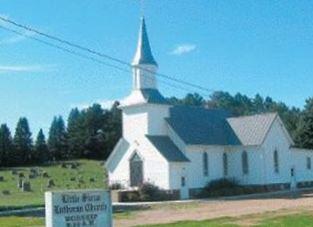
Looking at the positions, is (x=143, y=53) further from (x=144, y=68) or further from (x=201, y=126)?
(x=201, y=126)

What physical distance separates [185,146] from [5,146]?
74.9 meters

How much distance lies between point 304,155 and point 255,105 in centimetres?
9102

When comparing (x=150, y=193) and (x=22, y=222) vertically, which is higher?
(x=150, y=193)

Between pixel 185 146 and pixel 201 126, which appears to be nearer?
pixel 185 146

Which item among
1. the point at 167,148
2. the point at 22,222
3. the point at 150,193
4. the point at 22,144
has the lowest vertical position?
the point at 22,222

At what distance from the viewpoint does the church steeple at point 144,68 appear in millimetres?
56938

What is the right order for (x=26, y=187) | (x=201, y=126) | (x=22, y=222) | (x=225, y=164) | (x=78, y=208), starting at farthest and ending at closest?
(x=26, y=187) < (x=225, y=164) < (x=201, y=126) < (x=22, y=222) < (x=78, y=208)

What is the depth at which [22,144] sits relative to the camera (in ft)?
427

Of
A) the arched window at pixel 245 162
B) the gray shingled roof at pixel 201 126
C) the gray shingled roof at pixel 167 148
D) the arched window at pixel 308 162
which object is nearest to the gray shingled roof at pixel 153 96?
the gray shingled roof at pixel 201 126

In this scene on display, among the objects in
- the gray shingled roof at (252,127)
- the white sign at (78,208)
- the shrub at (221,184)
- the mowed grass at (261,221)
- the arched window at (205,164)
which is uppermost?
the gray shingled roof at (252,127)

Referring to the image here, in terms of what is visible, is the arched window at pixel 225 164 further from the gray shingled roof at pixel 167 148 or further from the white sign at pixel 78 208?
the white sign at pixel 78 208

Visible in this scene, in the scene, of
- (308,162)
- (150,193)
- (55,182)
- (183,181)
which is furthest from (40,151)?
(150,193)

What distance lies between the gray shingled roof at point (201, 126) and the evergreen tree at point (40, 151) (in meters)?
66.2

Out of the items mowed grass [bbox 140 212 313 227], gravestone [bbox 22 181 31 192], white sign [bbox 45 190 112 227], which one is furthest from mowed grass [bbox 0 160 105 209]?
white sign [bbox 45 190 112 227]
